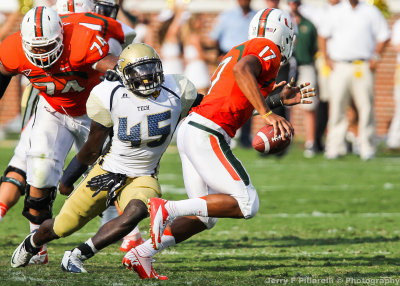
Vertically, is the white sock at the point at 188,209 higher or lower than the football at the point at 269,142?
lower

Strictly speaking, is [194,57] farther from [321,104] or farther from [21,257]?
[21,257]

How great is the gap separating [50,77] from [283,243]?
7.06ft

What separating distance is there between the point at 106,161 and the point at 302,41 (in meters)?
7.63

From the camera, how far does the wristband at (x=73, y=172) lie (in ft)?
17.5

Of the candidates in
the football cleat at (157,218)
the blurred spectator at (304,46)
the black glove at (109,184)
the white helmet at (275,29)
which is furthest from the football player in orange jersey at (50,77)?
the blurred spectator at (304,46)

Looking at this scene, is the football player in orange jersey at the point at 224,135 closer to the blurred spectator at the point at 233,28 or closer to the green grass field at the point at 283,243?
the green grass field at the point at 283,243

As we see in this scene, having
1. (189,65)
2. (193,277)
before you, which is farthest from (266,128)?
(189,65)

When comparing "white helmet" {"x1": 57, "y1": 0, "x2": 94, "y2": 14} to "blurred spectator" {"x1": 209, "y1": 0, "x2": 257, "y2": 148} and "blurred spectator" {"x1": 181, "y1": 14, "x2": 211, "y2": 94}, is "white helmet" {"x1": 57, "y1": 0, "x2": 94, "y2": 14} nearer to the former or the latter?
"blurred spectator" {"x1": 209, "y1": 0, "x2": 257, "y2": 148}

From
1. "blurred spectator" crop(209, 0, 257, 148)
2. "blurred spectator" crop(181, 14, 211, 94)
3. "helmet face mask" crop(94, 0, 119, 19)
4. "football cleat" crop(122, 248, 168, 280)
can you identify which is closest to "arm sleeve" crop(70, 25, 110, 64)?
"helmet face mask" crop(94, 0, 119, 19)

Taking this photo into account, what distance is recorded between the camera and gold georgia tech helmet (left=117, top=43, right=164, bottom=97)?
5016mm

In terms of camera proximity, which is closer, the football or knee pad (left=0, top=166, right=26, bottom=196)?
the football

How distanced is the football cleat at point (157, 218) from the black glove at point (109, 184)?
31 cm

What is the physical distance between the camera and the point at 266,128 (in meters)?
5.04

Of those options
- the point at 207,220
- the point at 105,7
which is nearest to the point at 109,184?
the point at 207,220
